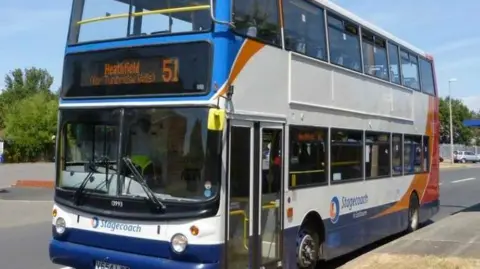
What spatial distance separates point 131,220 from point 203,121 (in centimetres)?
134

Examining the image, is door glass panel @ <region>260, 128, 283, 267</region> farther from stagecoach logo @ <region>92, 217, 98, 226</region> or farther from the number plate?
stagecoach logo @ <region>92, 217, 98, 226</region>

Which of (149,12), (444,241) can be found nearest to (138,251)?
(149,12)

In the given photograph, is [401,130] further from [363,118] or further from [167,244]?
[167,244]

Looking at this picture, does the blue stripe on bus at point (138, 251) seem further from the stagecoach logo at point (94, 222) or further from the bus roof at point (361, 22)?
the bus roof at point (361, 22)

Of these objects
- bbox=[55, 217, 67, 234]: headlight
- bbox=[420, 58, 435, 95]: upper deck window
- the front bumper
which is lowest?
the front bumper

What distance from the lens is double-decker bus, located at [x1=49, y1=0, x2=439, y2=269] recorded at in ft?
19.7

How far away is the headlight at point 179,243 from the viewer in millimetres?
5891

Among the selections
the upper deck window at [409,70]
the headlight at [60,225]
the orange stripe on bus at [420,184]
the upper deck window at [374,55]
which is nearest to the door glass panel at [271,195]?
the headlight at [60,225]

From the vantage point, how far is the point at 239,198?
Answer: 6.35m

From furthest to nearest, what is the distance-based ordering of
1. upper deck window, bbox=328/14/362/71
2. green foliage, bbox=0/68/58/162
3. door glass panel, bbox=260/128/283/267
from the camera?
green foliage, bbox=0/68/58/162, upper deck window, bbox=328/14/362/71, door glass panel, bbox=260/128/283/267

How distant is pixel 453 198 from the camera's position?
21.9m

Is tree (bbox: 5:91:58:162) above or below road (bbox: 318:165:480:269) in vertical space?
above

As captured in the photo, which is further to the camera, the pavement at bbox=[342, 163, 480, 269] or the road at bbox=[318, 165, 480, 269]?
the road at bbox=[318, 165, 480, 269]

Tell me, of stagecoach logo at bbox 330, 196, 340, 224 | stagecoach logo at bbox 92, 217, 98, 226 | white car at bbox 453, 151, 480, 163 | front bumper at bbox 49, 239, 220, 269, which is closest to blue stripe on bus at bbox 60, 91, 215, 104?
stagecoach logo at bbox 92, 217, 98, 226
